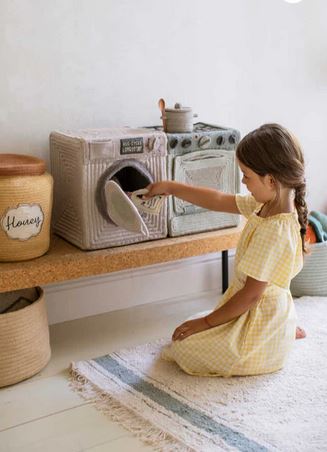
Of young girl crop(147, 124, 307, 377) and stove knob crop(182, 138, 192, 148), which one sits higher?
stove knob crop(182, 138, 192, 148)

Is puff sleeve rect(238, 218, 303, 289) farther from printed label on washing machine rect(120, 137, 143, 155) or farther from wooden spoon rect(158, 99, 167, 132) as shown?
wooden spoon rect(158, 99, 167, 132)

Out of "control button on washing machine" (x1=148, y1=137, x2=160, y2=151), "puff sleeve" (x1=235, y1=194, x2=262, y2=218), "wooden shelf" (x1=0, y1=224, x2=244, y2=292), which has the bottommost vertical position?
"wooden shelf" (x1=0, y1=224, x2=244, y2=292)

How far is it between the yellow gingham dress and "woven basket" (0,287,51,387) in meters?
0.40

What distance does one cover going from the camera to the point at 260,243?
2033 mm

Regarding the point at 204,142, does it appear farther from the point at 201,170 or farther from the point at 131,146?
the point at 131,146

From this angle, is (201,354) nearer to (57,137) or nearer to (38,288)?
(38,288)

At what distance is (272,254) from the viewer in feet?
6.62

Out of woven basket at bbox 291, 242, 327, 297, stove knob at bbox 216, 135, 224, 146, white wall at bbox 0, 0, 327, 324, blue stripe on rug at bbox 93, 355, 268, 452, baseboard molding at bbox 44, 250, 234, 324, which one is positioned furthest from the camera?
woven basket at bbox 291, 242, 327, 297

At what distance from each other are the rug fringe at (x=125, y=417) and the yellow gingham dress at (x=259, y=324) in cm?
26

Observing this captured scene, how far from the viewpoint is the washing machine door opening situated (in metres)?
2.21

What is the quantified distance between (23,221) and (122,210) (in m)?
0.30

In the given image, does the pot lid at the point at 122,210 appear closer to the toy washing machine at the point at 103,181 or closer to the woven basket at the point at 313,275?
the toy washing machine at the point at 103,181

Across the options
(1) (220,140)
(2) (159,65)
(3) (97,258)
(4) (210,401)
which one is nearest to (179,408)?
(4) (210,401)

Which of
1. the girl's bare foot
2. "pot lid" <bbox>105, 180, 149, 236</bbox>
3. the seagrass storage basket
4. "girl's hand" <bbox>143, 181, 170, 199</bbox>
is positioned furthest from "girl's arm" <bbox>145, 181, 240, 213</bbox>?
the girl's bare foot
